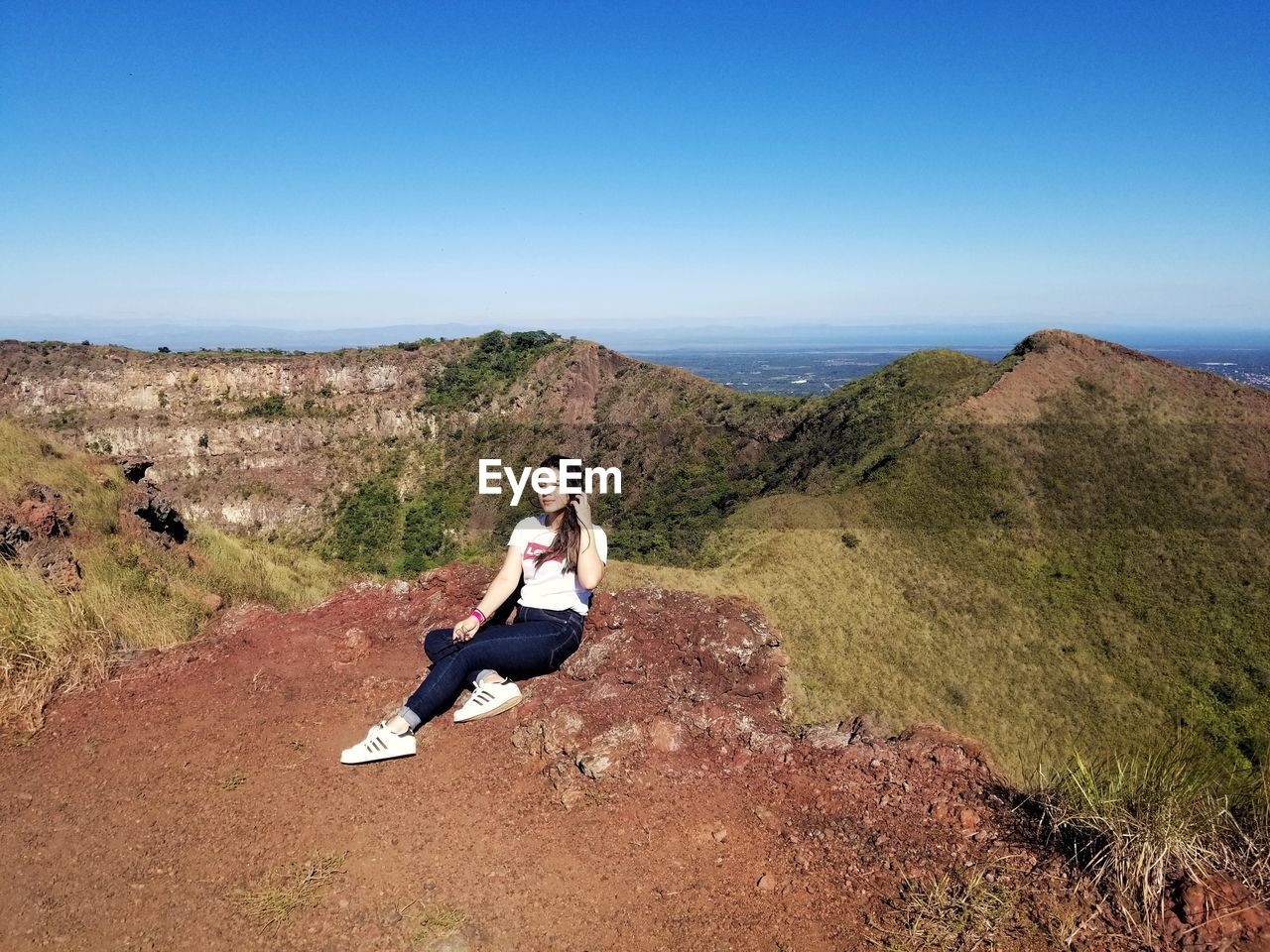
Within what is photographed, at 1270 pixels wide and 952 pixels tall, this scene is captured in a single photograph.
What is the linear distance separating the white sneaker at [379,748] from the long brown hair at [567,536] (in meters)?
1.77

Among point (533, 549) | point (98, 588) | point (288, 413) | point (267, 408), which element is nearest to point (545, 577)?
point (533, 549)

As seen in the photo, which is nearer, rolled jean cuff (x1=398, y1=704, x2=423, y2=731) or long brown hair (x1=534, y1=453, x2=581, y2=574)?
rolled jean cuff (x1=398, y1=704, x2=423, y2=731)

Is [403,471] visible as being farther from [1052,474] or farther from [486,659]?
[486,659]

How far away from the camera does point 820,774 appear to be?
5207 mm

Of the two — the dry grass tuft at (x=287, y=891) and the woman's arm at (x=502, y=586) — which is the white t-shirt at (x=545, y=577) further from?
the dry grass tuft at (x=287, y=891)

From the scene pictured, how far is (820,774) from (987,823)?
115 centimetres

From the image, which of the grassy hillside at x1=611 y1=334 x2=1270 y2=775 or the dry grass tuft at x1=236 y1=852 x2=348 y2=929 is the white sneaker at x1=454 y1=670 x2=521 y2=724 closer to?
the dry grass tuft at x1=236 y1=852 x2=348 y2=929

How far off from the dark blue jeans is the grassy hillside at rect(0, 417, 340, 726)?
3.35m

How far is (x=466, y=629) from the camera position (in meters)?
5.50

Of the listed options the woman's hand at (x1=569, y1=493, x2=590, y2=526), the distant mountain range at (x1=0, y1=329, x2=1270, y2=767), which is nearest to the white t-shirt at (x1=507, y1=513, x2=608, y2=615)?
the woman's hand at (x1=569, y1=493, x2=590, y2=526)

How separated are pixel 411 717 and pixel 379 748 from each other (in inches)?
11.8

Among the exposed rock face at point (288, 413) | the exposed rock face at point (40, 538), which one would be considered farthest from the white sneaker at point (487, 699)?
the exposed rock face at point (288, 413)

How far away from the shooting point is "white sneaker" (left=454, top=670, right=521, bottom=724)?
215 inches

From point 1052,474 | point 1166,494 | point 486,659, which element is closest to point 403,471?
point 1052,474
